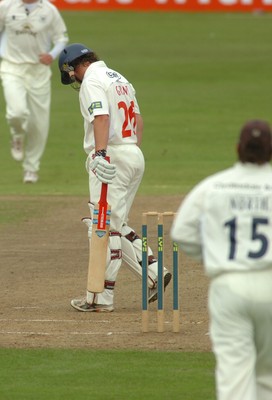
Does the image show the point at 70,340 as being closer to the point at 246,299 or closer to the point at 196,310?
the point at 196,310

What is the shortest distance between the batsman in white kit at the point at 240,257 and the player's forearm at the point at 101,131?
12.5ft

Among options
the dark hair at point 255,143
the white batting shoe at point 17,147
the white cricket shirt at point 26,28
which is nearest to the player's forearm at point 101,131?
the dark hair at point 255,143

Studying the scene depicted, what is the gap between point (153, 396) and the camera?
888 centimetres

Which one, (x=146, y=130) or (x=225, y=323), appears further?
(x=146, y=130)

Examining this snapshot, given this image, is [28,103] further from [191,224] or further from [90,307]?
[191,224]

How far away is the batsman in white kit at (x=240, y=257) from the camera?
6.98 meters

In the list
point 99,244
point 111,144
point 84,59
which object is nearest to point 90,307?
point 99,244

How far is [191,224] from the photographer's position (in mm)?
7266

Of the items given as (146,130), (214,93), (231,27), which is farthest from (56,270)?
(231,27)

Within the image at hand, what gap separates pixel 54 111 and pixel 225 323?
19340 mm

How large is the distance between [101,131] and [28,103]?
26.9 feet

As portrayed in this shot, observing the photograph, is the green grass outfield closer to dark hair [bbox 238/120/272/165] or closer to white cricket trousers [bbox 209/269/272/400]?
white cricket trousers [bbox 209/269/272/400]

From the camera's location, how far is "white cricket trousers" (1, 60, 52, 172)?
18.6 m

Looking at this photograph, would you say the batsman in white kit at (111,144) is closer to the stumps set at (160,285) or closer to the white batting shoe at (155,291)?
the white batting shoe at (155,291)
